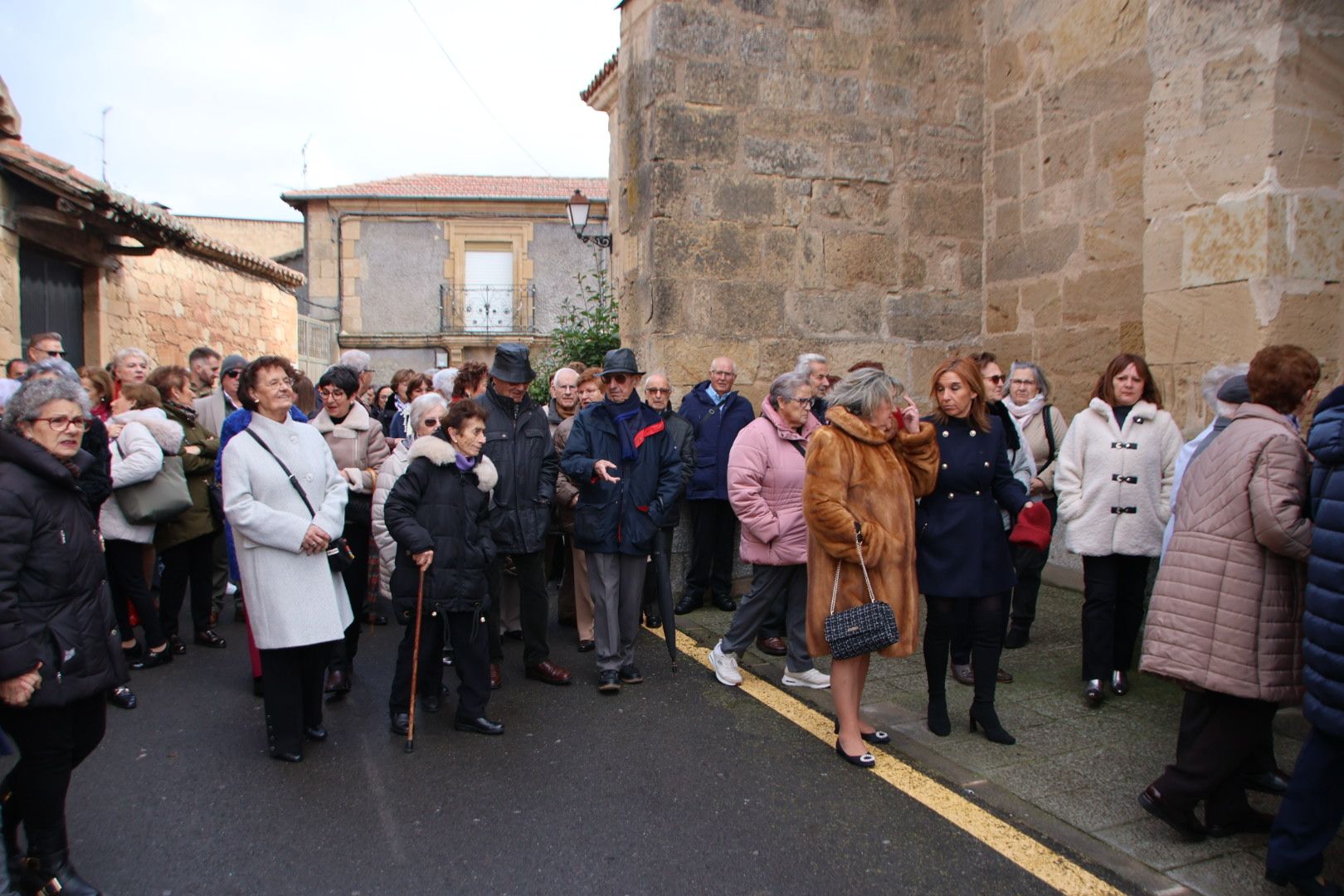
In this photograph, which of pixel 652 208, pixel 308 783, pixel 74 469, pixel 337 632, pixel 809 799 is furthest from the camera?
pixel 652 208

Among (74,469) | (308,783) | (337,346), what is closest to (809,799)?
(308,783)

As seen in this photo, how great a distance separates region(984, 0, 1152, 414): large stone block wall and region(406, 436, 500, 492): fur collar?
15.3ft

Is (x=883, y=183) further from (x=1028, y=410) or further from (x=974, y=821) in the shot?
(x=974, y=821)

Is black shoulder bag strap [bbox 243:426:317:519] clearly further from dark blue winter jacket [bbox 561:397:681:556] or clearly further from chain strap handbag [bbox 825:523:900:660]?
chain strap handbag [bbox 825:523:900:660]

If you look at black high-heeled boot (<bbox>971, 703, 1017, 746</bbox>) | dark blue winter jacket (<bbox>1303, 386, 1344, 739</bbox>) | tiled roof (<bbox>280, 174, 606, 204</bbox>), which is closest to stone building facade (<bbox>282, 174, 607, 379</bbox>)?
tiled roof (<bbox>280, 174, 606, 204</bbox>)

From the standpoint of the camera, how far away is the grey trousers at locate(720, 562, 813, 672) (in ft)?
17.3

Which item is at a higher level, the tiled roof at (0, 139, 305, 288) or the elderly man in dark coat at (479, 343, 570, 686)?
the tiled roof at (0, 139, 305, 288)

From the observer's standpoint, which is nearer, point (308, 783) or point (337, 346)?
point (308, 783)

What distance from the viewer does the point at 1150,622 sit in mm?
3592

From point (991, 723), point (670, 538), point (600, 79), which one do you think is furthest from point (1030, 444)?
point (600, 79)

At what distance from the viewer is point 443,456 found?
15.0 ft

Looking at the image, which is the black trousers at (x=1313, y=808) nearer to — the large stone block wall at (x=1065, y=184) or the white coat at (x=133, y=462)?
the large stone block wall at (x=1065, y=184)

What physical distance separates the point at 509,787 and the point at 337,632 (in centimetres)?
107

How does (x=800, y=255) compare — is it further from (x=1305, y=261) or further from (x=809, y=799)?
(x=809, y=799)
